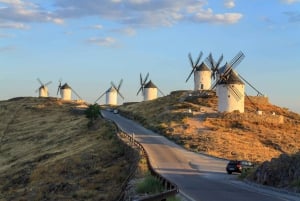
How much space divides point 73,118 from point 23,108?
1337 inches

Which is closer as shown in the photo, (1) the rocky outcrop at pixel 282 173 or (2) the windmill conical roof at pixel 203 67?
(1) the rocky outcrop at pixel 282 173

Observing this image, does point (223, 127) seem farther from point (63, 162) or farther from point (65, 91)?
point (65, 91)

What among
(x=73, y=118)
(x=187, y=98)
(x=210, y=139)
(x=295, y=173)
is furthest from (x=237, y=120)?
(x=295, y=173)

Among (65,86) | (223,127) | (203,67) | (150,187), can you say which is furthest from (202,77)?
(150,187)

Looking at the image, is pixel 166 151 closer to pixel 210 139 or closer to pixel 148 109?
pixel 210 139

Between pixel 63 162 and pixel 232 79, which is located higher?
pixel 232 79

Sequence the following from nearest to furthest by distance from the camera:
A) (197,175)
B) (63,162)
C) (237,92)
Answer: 1. (197,175)
2. (63,162)
3. (237,92)

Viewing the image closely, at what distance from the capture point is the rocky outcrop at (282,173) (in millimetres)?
30078

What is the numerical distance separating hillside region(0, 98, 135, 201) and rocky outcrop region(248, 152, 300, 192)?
886 centimetres

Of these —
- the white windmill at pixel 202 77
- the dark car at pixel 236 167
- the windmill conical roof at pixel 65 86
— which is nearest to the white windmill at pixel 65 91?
the windmill conical roof at pixel 65 86

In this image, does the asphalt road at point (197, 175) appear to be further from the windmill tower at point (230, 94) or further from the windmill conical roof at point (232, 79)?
the windmill conical roof at point (232, 79)

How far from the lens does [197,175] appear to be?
39125mm

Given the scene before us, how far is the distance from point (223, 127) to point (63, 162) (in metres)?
34.6

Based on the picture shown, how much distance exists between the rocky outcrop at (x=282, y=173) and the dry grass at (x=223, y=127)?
21.3m
